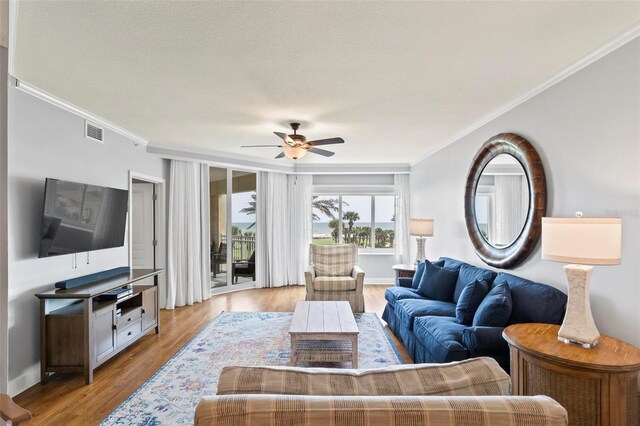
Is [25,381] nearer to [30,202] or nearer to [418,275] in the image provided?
[30,202]

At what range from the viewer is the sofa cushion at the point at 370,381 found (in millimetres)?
941

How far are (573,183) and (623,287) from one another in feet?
2.60

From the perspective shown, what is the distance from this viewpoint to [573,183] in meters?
2.39

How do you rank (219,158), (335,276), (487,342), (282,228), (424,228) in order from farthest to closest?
1. (282,228)
2. (219,158)
3. (335,276)
4. (424,228)
5. (487,342)

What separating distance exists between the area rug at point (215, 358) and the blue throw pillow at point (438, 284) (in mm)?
740

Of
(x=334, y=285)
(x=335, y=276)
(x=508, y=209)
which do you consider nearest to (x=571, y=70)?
(x=508, y=209)

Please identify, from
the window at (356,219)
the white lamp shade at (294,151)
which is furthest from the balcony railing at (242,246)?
the white lamp shade at (294,151)

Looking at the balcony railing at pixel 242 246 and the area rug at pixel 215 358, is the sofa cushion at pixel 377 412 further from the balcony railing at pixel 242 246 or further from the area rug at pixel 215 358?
the balcony railing at pixel 242 246

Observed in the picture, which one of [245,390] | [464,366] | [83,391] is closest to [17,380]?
[83,391]

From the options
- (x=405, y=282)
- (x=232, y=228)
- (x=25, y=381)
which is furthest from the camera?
(x=232, y=228)

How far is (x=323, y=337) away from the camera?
2.89 metres

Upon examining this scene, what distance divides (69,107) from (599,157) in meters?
4.57

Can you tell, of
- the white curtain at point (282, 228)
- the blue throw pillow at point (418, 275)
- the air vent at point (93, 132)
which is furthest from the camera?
the white curtain at point (282, 228)

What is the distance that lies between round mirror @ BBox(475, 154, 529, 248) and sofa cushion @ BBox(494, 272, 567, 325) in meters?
0.57
